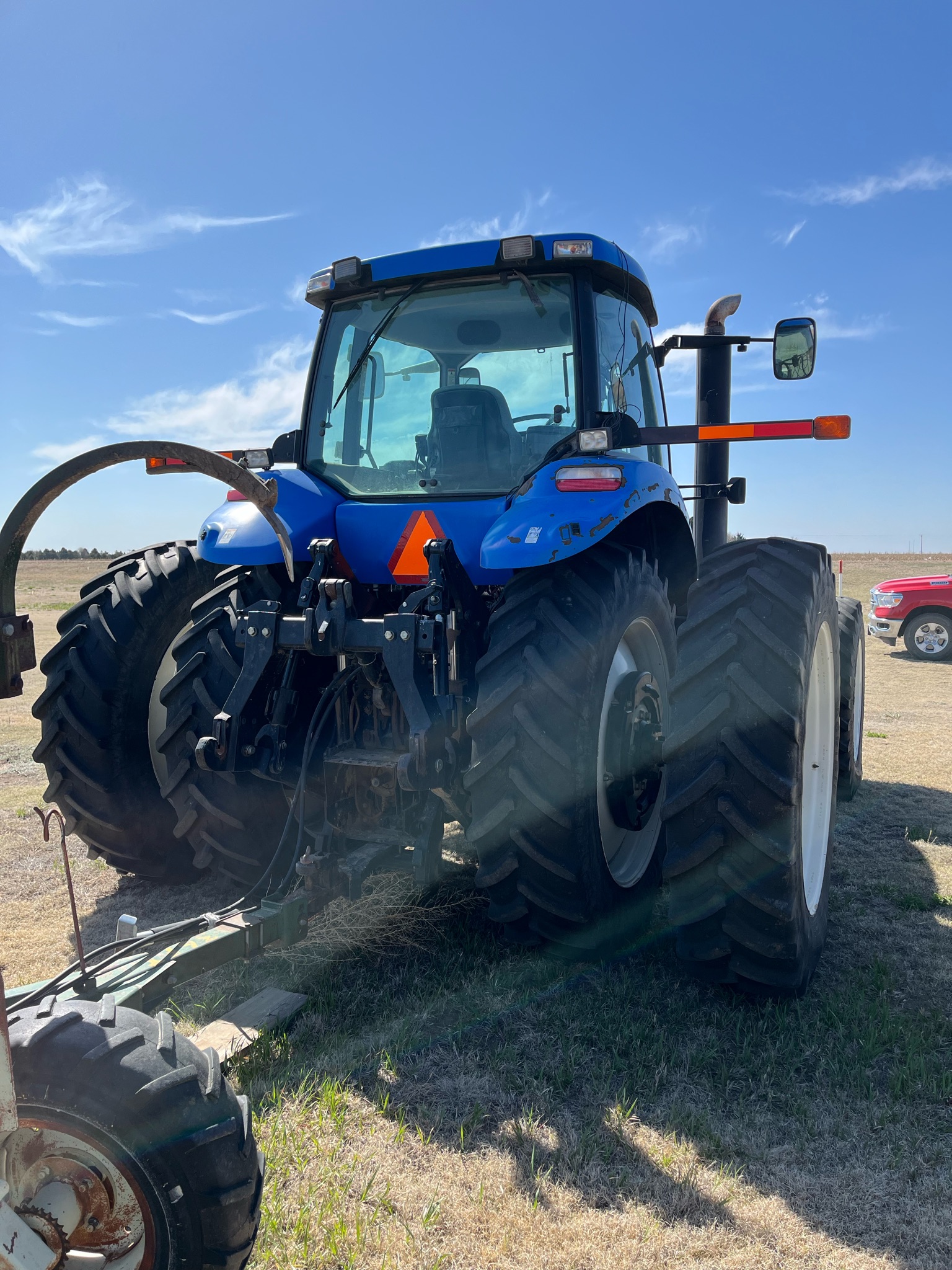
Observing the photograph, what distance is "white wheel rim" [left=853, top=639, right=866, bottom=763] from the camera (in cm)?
553

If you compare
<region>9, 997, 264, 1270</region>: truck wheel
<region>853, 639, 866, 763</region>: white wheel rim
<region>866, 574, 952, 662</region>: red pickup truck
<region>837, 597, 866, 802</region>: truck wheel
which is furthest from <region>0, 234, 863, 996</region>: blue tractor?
<region>866, 574, 952, 662</region>: red pickup truck

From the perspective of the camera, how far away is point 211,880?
13.8ft

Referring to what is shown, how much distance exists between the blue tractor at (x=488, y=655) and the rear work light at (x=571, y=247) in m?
0.01

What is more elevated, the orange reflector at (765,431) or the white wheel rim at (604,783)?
the orange reflector at (765,431)

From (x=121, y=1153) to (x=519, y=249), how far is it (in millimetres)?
2997

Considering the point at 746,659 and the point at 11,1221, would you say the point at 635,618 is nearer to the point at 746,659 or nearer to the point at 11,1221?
the point at 746,659

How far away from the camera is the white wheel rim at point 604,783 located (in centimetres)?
313

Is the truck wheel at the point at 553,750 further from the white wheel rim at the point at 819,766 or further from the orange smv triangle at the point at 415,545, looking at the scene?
the white wheel rim at the point at 819,766

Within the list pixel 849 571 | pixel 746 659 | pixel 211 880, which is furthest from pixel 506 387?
pixel 849 571

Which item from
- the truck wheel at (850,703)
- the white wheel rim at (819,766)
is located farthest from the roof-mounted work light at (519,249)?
the truck wheel at (850,703)

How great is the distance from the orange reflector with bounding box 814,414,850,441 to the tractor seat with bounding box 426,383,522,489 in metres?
1.08

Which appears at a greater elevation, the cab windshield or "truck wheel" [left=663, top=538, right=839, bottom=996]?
the cab windshield

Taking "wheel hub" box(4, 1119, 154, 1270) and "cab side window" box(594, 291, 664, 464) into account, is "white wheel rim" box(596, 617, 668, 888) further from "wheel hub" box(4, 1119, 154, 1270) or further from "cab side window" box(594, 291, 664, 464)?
"wheel hub" box(4, 1119, 154, 1270)

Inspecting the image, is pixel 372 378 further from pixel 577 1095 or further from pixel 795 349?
pixel 577 1095
